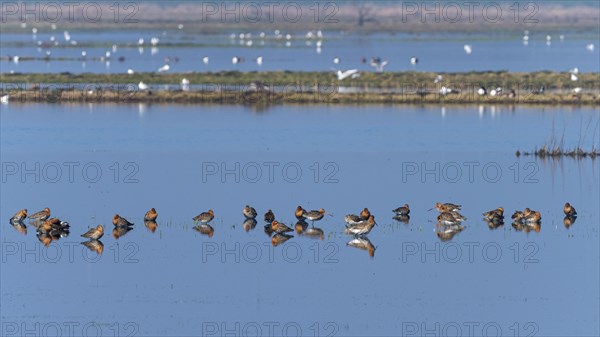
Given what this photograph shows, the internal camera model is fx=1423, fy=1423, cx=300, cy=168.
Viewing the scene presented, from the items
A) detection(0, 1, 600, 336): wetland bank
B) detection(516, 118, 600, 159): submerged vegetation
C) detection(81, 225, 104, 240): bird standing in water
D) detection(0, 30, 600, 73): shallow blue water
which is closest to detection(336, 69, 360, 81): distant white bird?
detection(0, 1, 600, 336): wetland bank

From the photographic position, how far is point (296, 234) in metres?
22.0

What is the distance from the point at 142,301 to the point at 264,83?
1190 inches

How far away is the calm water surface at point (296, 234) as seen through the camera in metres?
17.0

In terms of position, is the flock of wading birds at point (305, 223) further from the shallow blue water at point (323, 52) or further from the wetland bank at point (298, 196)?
the shallow blue water at point (323, 52)

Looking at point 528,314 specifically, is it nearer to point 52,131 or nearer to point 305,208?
point 305,208

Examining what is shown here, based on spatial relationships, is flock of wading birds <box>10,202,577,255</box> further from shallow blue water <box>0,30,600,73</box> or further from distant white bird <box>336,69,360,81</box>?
shallow blue water <box>0,30,600,73</box>

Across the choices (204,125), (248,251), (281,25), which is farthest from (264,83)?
(281,25)

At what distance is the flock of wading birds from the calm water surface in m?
0.16

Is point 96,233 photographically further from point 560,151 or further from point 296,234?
point 560,151

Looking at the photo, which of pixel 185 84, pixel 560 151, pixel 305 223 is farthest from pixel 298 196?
pixel 185 84

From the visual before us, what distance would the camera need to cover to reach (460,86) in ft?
156

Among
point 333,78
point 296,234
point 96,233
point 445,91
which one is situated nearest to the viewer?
point 96,233

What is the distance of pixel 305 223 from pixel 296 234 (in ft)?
2.45

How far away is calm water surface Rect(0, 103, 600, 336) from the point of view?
55.6 feet
